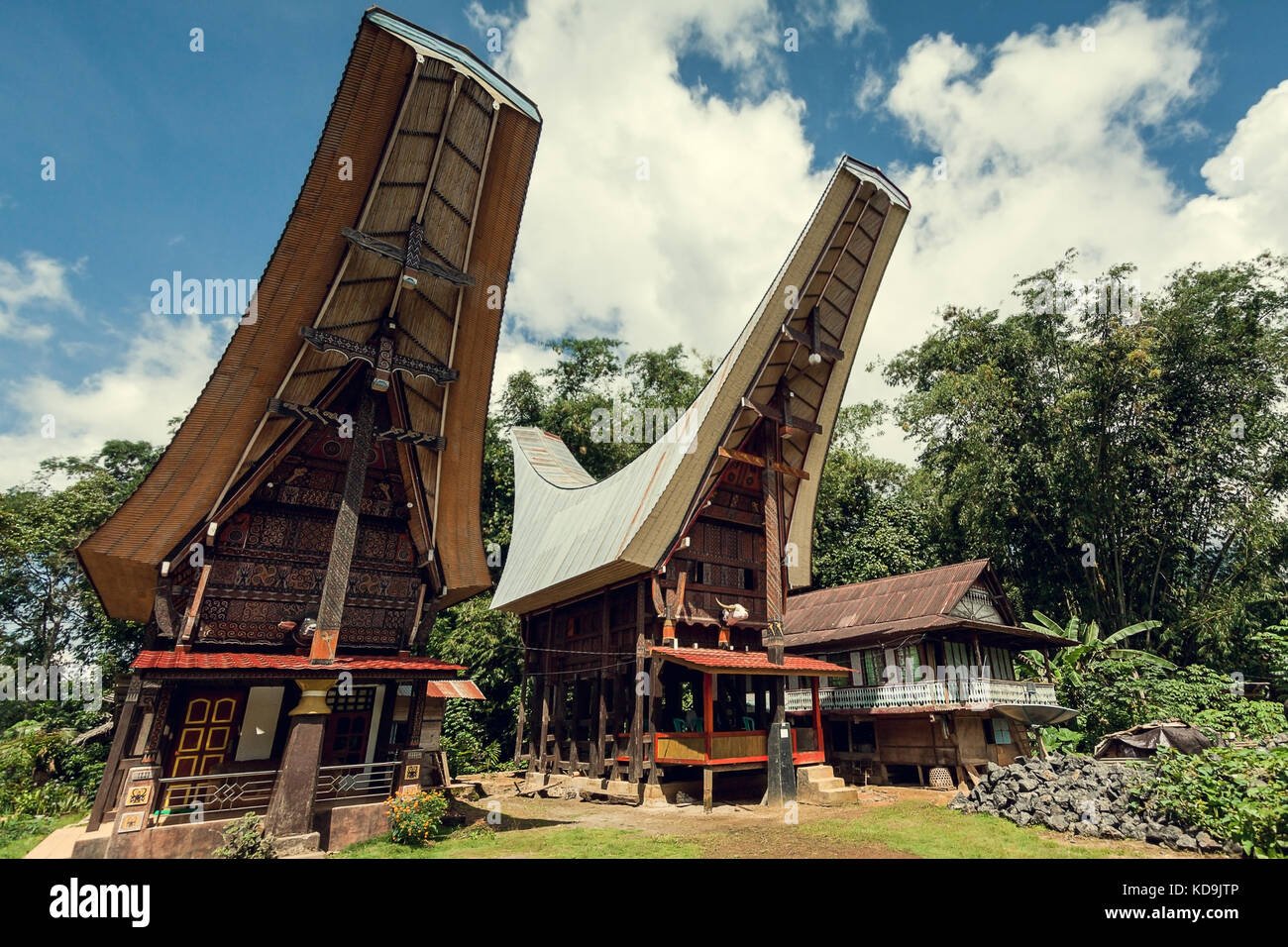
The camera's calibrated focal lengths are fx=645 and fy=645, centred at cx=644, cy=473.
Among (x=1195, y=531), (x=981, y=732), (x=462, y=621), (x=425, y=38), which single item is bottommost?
(x=981, y=732)

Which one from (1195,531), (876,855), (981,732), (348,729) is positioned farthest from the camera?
(1195,531)

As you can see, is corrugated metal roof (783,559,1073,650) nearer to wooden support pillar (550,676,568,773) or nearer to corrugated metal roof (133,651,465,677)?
wooden support pillar (550,676,568,773)

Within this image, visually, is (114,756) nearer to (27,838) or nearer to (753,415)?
(27,838)

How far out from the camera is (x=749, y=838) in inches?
454

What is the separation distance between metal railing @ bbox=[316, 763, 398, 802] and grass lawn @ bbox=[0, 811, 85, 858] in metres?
5.11

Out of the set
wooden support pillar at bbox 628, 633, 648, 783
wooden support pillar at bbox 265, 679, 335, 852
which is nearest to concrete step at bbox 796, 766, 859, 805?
wooden support pillar at bbox 628, 633, 648, 783

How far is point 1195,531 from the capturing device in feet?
97.3

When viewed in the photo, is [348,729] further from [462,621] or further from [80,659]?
[80,659]

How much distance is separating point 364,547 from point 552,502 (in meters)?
12.8

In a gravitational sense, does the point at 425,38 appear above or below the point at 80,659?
above

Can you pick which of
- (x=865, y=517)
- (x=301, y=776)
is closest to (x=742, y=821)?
(x=301, y=776)

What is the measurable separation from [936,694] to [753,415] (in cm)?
1001

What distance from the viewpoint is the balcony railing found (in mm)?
19031

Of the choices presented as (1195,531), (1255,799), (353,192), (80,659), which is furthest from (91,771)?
(1195,531)
